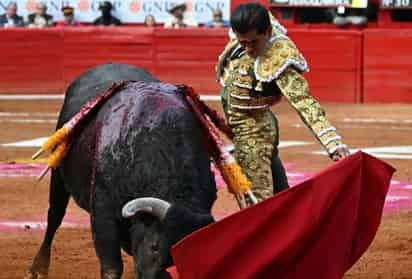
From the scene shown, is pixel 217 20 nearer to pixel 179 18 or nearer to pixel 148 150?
pixel 179 18

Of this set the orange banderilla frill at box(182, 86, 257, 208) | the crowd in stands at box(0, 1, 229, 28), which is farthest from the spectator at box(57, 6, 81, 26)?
the orange banderilla frill at box(182, 86, 257, 208)

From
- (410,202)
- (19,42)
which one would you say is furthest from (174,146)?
(19,42)

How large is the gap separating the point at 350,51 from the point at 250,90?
38.4 feet

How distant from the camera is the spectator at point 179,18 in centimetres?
1883

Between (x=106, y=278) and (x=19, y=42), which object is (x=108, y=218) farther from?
(x=19, y=42)

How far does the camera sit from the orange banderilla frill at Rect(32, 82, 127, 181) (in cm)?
612

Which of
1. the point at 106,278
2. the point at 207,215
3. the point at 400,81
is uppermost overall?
the point at 207,215

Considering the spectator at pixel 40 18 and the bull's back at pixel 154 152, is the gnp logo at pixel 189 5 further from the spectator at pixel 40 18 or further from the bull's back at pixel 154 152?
the bull's back at pixel 154 152

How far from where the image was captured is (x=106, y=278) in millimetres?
5680

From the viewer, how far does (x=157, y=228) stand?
5.20 m

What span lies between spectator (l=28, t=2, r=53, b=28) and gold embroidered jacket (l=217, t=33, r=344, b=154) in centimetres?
1315

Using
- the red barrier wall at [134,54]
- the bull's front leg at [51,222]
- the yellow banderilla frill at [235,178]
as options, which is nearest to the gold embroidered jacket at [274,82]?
the yellow banderilla frill at [235,178]

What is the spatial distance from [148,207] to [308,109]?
3.04ft

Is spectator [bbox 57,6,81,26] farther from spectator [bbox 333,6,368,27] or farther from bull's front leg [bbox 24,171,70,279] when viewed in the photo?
bull's front leg [bbox 24,171,70,279]
